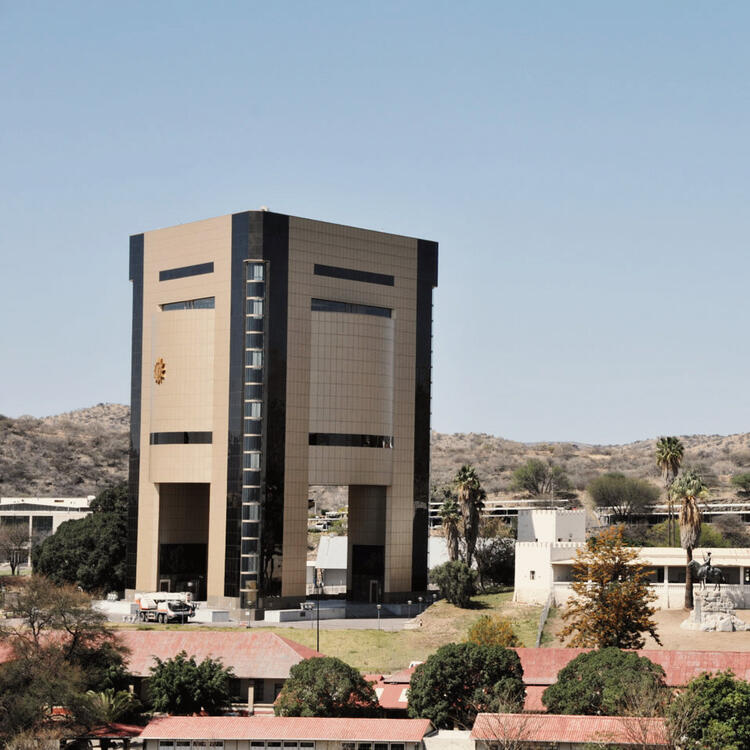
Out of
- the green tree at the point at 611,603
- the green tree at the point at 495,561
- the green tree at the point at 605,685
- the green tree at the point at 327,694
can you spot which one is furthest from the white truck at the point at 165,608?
the green tree at the point at 605,685

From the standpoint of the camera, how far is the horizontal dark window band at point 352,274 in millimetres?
127438

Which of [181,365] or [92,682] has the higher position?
[181,365]

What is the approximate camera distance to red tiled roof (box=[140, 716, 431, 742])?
7538 centimetres

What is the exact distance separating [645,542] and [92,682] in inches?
3397

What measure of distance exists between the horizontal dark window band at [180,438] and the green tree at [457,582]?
24.6 meters

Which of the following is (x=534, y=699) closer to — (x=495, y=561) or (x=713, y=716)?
(x=713, y=716)

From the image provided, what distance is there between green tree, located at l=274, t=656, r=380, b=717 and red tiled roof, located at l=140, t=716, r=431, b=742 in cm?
205

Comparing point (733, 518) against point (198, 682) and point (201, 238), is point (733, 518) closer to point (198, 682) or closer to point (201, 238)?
point (201, 238)

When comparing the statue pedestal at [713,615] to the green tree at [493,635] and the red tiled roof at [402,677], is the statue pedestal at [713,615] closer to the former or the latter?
the green tree at [493,635]

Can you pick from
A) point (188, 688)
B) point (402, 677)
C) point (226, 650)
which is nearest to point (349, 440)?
point (226, 650)

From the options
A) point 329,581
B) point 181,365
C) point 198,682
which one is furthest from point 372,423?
point 198,682

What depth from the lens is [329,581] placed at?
497 ft

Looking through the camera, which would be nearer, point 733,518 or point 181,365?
point 181,365

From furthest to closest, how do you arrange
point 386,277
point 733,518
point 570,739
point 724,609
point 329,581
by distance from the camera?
point 733,518 < point 329,581 < point 386,277 < point 724,609 < point 570,739
